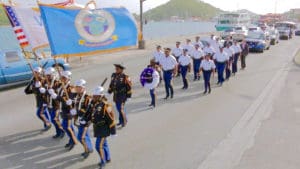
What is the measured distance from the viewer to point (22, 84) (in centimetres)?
1378

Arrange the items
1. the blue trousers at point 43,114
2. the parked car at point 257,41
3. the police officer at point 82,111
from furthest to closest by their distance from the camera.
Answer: the parked car at point 257,41 → the blue trousers at point 43,114 → the police officer at point 82,111

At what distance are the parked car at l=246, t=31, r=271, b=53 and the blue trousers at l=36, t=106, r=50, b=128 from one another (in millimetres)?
19856

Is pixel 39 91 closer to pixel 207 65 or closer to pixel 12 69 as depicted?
pixel 12 69

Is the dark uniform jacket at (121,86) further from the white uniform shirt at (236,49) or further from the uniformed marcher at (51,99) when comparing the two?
the white uniform shirt at (236,49)

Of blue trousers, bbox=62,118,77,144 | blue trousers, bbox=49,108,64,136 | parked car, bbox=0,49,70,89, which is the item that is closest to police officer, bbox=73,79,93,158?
blue trousers, bbox=62,118,77,144

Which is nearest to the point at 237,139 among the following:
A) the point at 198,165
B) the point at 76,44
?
the point at 198,165

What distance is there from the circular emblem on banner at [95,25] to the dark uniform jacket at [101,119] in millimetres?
1673

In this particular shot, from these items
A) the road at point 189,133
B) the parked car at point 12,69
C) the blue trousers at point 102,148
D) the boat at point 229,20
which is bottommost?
the road at point 189,133

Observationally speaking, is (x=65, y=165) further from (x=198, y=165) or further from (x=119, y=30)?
(x=119, y=30)

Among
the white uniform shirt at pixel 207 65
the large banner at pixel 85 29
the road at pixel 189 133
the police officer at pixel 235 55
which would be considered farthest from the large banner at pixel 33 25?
the police officer at pixel 235 55

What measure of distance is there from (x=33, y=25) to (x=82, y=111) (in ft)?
7.62

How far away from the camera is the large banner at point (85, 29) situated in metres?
6.57

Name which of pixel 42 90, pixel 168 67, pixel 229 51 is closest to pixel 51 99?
pixel 42 90

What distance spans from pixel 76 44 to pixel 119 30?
1113 mm
